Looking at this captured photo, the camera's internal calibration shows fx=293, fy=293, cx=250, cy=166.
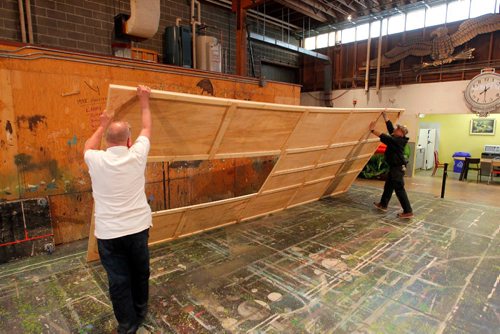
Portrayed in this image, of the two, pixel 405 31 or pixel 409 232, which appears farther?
pixel 405 31

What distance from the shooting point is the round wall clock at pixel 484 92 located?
22.9 ft

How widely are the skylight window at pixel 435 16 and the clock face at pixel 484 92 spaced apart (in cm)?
193

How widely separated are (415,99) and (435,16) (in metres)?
2.23

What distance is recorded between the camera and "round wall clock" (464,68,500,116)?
6965 mm

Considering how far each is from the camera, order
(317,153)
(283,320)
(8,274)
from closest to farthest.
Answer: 1. (283,320)
2. (8,274)
3. (317,153)

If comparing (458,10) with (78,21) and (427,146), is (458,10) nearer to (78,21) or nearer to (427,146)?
(427,146)

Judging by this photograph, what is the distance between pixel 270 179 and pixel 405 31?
7377mm

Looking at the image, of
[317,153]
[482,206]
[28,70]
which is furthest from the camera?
[482,206]

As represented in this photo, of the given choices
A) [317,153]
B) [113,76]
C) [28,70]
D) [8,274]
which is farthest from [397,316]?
[28,70]

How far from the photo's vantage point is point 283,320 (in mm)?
2162

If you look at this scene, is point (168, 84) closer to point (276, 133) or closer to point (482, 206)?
point (276, 133)

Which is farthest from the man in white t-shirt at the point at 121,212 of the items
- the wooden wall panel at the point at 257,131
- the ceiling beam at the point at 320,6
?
the ceiling beam at the point at 320,6

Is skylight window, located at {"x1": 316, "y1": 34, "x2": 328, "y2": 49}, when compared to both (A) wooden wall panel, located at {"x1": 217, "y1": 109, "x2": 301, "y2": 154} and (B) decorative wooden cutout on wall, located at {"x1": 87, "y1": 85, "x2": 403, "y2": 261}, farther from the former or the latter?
(A) wooden wall panel, located at {"x1": 217, "y1": 109, "x2": 301, "y2": 154}

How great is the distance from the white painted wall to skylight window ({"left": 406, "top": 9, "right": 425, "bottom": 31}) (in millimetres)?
1666
